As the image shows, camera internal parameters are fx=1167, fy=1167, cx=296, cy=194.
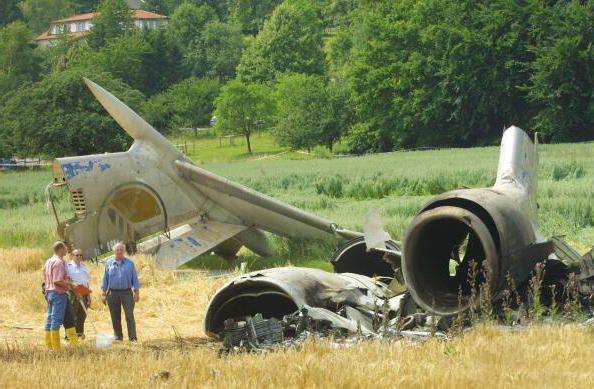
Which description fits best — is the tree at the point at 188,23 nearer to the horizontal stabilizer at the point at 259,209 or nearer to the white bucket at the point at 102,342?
the horizontal stabilizer at the point at 259,209

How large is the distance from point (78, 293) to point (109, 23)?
486 feet

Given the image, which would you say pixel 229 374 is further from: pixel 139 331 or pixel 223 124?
pixel 223 124

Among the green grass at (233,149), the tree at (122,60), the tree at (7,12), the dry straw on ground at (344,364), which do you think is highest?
the tree at (7,12)

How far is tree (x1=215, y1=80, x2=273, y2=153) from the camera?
357 feet

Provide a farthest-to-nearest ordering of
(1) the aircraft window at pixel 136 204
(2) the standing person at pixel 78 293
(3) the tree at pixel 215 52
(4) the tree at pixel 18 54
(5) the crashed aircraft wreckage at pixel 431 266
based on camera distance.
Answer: (3) the tree at pixel 215 52, (4) the tree at pixel 18 54, (1) the aircraft window at pixel 136 204, (2) the standing person at pixel 78 293, (5) the crashed aircraft wreckage at pixel 431 266

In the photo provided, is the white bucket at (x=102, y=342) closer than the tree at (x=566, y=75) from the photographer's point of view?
Yes

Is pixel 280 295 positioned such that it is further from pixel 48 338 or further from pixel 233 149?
pixel 233 149

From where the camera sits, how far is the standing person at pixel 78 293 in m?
16.0

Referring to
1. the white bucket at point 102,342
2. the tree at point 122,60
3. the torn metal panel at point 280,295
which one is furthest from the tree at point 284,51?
the torn metal panel at point 280,295

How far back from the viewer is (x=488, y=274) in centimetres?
1166

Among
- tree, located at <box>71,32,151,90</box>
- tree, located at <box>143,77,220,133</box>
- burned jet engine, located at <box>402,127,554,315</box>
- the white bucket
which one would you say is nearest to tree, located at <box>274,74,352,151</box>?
tree, located at <box>143,77,220,133</box>

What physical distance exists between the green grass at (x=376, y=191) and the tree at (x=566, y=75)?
68.0 ft

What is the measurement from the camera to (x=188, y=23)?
176125mm

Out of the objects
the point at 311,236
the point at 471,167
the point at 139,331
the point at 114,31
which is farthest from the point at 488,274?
the point at 114,31
